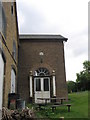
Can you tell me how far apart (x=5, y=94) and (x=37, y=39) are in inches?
412

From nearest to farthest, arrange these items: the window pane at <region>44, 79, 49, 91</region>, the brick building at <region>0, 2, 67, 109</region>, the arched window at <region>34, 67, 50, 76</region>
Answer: the brick building at <region>0, 2, 67, 109</region> < the window pane at <region>44, 79, 49, 91</region> < the arched window at <region>34, 67, 50, 76</region>

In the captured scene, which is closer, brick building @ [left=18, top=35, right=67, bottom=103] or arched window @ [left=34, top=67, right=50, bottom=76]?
brick building @ [left=18, top=35, right=67, bottom=103]

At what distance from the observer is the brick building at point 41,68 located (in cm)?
1964

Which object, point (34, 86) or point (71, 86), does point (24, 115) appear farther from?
point (71, 86)

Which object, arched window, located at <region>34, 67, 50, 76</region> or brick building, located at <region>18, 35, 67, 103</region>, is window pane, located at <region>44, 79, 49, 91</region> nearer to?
brick building, located at <region>18, 35, 67, 103</region>

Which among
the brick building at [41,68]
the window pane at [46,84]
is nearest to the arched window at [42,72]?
the brick building at [41,68]

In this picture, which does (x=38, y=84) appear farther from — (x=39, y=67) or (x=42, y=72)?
(x=39, y=67)

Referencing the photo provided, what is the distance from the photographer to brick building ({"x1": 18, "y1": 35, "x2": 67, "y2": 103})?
1964 centimetres

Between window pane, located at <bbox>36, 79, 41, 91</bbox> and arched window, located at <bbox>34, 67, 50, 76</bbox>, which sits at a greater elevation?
arched window, located at <bbox>34, 67, 50, 76</bbox>

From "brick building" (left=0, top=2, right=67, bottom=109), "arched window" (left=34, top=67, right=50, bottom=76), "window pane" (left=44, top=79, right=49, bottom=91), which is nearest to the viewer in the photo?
"brick building" (left=0, top=2, right=67, bottom=109)

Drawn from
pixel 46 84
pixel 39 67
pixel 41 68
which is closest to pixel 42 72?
pixel 41 68

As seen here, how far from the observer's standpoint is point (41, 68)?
67.0 ft

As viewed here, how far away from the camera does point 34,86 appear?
1961cm

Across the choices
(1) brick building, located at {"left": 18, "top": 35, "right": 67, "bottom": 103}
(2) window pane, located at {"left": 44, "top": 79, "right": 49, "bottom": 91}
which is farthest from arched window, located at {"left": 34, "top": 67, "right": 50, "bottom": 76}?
(2) window pane, located at {"left": 44, "top": 79, "right": 49, "bottom": 91}
